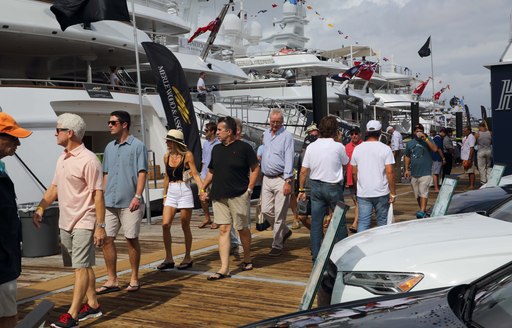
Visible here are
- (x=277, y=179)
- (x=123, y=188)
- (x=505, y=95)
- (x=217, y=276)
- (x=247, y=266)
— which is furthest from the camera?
(x=505, y=95)

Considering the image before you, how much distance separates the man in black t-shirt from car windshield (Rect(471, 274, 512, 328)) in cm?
413

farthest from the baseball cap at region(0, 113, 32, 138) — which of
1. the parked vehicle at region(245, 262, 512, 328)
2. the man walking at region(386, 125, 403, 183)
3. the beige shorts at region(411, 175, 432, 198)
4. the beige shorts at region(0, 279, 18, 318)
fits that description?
the man walking at region(386, 125, 403, 183)

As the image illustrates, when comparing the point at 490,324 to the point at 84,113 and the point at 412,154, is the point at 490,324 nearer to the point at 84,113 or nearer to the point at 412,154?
the point at 412,154

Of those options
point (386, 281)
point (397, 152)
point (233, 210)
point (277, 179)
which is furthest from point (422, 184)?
point (397, 152)

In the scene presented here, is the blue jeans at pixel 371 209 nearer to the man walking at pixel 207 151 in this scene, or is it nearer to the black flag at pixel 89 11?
the man walking at pixel 207 151

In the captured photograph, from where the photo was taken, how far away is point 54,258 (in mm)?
8250

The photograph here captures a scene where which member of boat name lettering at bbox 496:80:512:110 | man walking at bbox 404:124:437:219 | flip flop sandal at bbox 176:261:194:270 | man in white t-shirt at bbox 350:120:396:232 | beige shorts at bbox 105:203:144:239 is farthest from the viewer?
boat name lettering at bbox 496:80:512:110

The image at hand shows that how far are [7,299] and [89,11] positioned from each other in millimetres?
9365

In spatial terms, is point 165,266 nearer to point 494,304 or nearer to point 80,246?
point 80,246

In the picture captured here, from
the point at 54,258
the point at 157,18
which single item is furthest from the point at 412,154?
the point at 157,18

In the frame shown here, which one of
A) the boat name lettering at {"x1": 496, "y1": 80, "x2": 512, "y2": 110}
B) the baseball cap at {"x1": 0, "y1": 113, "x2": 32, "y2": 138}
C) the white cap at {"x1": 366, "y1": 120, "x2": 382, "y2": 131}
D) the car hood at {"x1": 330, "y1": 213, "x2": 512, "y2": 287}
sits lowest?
the car hood at {"x1": 330, "y1": 213, "x2": 512, "y2": 287}

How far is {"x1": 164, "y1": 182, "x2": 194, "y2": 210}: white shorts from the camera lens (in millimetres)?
7012

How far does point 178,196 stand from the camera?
7.03m

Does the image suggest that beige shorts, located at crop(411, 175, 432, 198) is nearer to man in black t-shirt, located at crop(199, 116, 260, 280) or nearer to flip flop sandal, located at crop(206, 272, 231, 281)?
man in black t-shirt, located at crop(199, 116, 260, 280)
